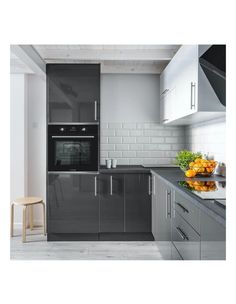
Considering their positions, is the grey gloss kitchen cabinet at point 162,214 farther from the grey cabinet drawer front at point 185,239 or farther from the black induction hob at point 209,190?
the black induction hob at point 209,190

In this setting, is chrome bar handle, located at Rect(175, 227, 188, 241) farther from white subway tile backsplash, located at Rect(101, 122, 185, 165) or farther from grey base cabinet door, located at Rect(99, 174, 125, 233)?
white subway tile backsplash, located at Rect(101, 122, 185, 165)

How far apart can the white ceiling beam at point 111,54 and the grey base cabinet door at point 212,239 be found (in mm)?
2617

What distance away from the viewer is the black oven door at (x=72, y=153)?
14.0 feet

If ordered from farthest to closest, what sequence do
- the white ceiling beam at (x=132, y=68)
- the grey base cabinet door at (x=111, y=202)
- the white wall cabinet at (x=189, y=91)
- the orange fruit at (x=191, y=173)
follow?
the white ceiling beam at (x=132, y=68) < the grey base cabinet door at (x=111, y=202) < the orange fruit at (x=191, y=173) < the white wall cabinet at (x=189, y=91)

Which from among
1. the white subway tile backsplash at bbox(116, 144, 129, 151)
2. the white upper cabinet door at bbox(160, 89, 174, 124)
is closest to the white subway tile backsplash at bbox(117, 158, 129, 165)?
the white subway tile backsplash at bbox(116, 144, 129, 151)

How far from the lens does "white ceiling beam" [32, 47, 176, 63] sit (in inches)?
156

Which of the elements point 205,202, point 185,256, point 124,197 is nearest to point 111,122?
point 124,197

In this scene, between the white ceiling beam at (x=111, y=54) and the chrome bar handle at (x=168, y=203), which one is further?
the white ceiling beam at (x=111, y=54)

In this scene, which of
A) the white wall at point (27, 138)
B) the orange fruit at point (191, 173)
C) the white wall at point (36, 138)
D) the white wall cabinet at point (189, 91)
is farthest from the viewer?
the white wall at point (36, 138)

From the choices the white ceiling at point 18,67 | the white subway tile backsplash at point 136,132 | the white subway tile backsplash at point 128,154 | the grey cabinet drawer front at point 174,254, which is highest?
the white ceiling at point 18,67

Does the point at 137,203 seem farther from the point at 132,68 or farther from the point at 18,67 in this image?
the point at 18,67

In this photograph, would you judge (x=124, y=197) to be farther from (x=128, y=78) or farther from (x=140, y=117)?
(x=128, y=78)

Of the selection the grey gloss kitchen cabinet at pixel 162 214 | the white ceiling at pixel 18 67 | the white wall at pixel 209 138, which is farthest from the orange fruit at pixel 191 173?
the white ceiling at pixel 18 67
